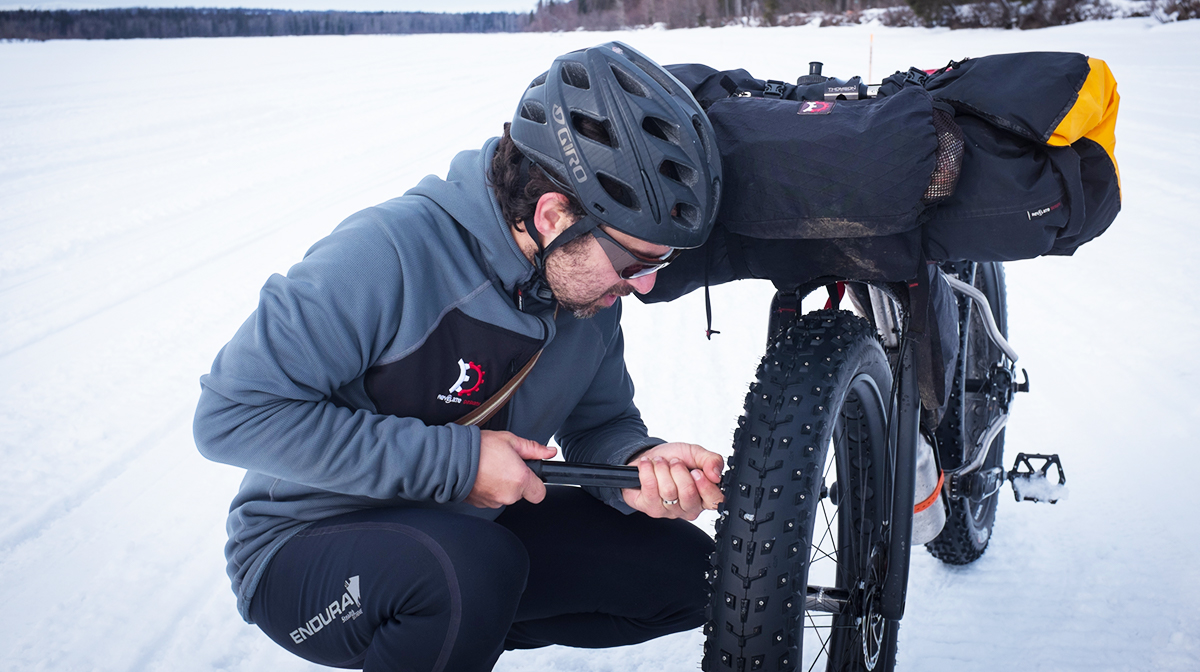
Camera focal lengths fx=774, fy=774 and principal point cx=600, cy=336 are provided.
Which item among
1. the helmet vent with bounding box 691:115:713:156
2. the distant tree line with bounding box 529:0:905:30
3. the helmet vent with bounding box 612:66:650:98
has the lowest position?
the helmet vent with bounding box 691:115:713:156

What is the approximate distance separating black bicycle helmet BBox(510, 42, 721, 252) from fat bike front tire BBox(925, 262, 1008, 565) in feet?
4.38

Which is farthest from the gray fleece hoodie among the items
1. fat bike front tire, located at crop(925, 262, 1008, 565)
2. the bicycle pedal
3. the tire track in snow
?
the bicycle pedal

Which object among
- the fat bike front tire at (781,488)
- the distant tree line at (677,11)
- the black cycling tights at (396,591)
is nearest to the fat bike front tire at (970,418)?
the fat bike front tire at (781,488)

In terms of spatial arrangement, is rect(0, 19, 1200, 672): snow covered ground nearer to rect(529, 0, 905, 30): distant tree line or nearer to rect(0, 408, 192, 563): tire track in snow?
rect(0, 408, 192, 563): tire track in snow

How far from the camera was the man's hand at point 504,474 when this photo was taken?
1.55 m

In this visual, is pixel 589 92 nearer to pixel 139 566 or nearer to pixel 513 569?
pixel 513 569

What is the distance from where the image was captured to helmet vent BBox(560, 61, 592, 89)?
157 centimetres

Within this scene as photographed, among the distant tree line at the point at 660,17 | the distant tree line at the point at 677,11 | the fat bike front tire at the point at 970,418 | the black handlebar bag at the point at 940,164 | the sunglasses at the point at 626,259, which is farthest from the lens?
the distant tree line at the point at 677,11

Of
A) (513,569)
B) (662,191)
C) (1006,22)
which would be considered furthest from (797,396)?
(1006,22)

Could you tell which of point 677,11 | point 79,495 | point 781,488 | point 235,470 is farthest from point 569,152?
point 677,11

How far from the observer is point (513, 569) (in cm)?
162

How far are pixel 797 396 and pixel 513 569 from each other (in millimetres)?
684

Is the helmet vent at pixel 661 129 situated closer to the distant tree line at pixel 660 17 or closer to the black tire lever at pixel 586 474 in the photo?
the black tire lever at pixel 586 474

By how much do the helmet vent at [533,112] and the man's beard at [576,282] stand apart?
260mm
